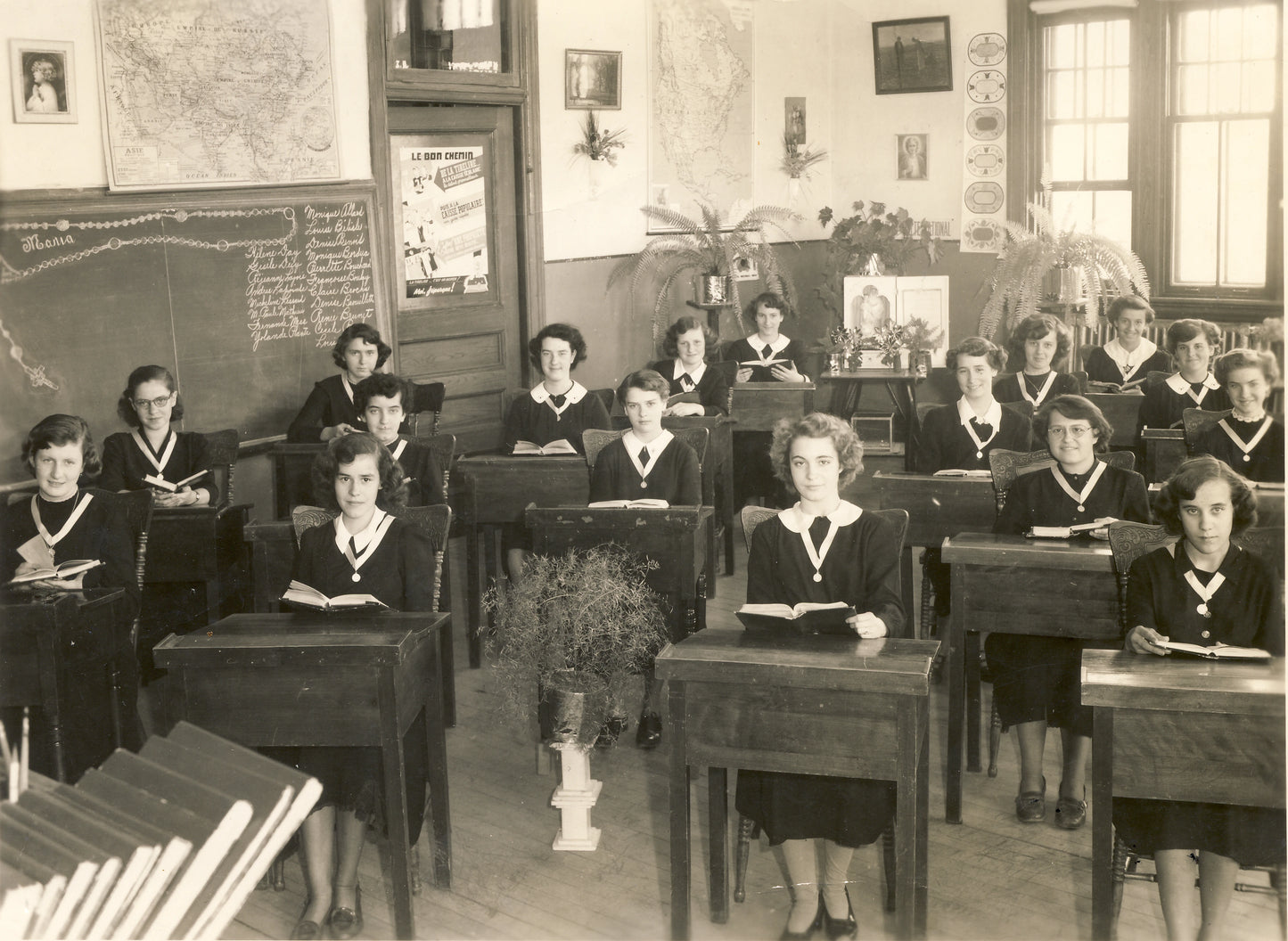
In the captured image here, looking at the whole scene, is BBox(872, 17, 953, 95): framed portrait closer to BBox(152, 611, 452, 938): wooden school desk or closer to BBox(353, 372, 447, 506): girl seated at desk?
BBox(353, 372, 447, 506): girl seated at desk

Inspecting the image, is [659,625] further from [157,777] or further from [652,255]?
[652,255]

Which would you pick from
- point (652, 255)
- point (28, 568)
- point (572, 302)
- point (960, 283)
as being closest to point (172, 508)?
point (28, 568)

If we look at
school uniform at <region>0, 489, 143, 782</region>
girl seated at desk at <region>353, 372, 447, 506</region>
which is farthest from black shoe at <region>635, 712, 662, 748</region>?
school uniform at <region>0, 489, 143, 782</region>

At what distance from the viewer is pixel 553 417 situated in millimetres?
5867

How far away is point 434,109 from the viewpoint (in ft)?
23.6

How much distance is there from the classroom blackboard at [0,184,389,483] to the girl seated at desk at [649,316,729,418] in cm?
155

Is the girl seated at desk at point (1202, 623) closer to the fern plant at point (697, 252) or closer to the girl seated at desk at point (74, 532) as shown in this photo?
the girl seated at desk at point (74, 532)

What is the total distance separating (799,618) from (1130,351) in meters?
4.14

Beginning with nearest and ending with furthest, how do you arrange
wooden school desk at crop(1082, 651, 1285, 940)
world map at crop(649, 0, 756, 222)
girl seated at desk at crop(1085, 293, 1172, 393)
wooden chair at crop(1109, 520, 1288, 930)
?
wooden school desk at crop(1082, 651, 1285, 940) → wooden chair at crop(1109, 520, 1288, 930) → girl seated at desk at crop(1085, 293, 1172, 393) → world map at crop(649, 0, 756, 222)

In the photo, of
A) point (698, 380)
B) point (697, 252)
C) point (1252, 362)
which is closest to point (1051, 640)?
point (1252, 362)

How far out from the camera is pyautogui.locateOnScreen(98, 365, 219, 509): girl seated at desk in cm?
495

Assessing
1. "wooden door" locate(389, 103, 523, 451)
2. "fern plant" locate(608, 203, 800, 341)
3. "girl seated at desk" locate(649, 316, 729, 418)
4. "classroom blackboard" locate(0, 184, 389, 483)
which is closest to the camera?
"classroom blackboard" locate(0, 184, 389, 483)

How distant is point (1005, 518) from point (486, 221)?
4358 millimetres

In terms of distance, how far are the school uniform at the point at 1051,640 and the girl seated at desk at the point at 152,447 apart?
2861 millimetres
